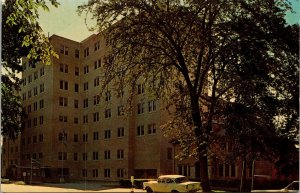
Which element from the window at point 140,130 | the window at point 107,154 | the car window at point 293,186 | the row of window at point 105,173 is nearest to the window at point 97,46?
the window at point 140,130

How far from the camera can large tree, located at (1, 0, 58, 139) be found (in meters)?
6.63

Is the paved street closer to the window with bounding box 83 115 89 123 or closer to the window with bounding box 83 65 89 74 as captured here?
the window with bounding box 83 115 89 123

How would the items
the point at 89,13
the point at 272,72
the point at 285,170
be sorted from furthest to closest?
the point at 89,13, the point at 272,72, the point at 285,170

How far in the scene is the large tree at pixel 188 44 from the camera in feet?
22.8

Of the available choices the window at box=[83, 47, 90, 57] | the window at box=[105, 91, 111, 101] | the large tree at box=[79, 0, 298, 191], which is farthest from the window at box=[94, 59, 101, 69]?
the window at box=[105, 91, 111, 101]

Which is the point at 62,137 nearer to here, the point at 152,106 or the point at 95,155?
the point at 95,155

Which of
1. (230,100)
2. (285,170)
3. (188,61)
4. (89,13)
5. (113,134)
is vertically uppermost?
(89,13)

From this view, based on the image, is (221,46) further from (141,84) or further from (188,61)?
(141,84)

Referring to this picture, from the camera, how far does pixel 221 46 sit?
705 centimetres

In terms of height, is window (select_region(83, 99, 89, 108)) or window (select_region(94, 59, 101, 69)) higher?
window (select_region(94, 59, 101, 69))

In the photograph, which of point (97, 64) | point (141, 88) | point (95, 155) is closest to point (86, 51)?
point (97, 64)

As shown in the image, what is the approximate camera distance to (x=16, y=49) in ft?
23.7

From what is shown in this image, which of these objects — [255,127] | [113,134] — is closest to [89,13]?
[113,134]

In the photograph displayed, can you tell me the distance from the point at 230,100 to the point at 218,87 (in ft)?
0.86
